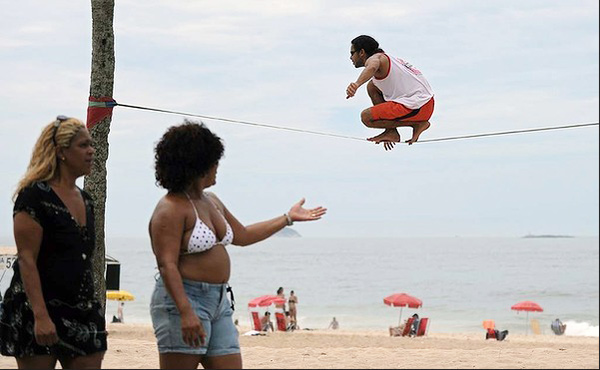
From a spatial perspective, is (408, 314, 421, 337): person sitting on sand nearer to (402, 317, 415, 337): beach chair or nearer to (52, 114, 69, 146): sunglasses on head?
(402, 317, 415, 337): beach chair

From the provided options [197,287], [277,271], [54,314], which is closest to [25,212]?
[54,314]

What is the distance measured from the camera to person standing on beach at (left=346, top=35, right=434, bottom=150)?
738 centimetres

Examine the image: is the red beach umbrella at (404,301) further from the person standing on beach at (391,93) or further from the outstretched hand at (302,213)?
the outstretched hand at (302,213)

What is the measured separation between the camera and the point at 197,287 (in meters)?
3.74

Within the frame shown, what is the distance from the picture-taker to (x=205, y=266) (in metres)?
3.76

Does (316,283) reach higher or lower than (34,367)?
higher

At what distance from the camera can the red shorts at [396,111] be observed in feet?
24.7

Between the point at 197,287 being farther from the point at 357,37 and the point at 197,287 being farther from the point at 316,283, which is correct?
the point at 316,283

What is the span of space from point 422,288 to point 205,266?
57.2 metres

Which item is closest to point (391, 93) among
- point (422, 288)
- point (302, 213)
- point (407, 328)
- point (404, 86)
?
point (404, 86)

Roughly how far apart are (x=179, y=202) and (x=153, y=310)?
435mm

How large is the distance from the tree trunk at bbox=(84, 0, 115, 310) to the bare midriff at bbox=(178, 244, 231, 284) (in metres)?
4.44

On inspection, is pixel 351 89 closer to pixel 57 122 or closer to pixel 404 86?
pixel 404 86

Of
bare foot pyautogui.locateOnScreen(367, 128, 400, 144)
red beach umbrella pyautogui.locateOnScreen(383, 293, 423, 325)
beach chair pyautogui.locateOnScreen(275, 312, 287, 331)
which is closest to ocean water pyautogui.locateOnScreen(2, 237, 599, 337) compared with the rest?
bare foot pyautogui.locateOnScreen(367, 128, 400, 144)
